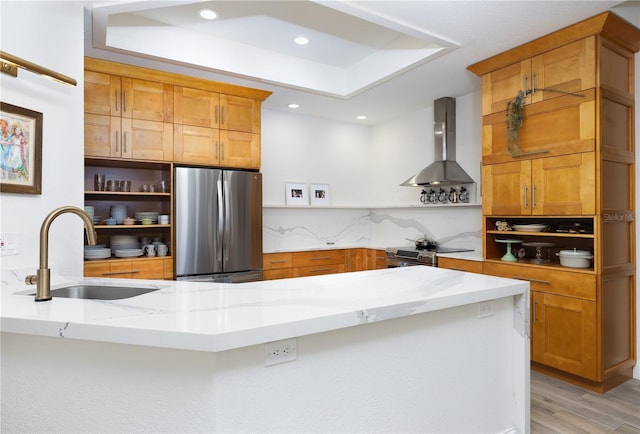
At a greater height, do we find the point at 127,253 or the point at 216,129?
the point at 216,129

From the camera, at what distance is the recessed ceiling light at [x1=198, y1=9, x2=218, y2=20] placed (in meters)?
3.00

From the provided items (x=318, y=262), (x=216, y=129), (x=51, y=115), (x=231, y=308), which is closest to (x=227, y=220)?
(x=216, y=129)

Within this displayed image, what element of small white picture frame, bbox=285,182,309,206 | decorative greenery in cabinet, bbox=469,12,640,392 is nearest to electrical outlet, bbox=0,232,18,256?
small white picture frame, bbox=285,182,309,206

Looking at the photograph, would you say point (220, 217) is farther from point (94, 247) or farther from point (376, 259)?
point (376, 259)

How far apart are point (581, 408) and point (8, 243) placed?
3.52 m

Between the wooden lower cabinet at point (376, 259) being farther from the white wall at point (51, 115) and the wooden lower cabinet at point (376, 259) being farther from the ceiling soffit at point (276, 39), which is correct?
the white wall at point (51, 115)

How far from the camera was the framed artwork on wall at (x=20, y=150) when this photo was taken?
1852mm

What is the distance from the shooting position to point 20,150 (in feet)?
6.36

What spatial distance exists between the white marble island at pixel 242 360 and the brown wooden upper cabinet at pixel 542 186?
147 cm

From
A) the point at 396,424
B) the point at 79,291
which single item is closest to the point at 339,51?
the point at 79,291

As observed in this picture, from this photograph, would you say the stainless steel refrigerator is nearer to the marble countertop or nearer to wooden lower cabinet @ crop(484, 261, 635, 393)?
the marble countertop

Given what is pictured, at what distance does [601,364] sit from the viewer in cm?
266

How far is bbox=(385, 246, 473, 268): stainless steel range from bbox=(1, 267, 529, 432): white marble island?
86.2 inches

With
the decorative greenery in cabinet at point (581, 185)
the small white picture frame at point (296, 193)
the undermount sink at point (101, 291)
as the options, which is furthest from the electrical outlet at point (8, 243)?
the decorative greenery in cabinet at point (581, 185)
